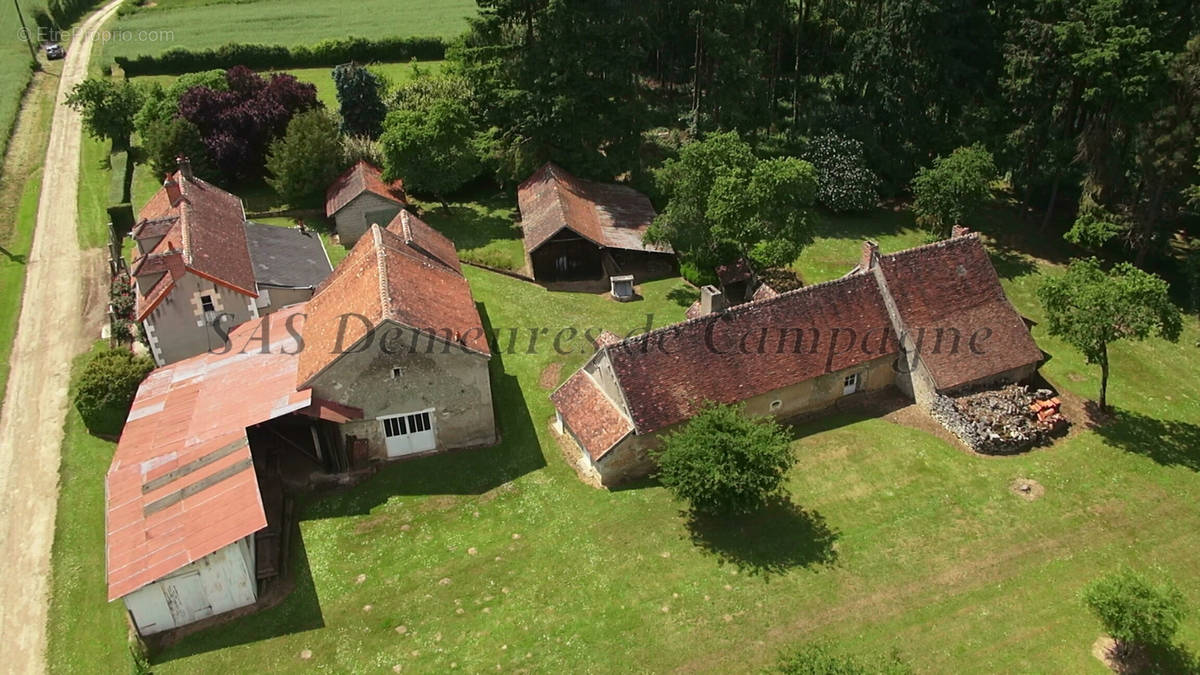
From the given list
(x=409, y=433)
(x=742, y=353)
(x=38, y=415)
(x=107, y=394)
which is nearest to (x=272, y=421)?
(x=409, y=433)

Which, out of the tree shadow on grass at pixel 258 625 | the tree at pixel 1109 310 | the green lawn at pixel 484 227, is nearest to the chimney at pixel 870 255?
the tree at pixel 1109 310

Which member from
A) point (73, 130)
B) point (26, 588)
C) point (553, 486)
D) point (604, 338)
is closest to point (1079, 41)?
point (604, 338)

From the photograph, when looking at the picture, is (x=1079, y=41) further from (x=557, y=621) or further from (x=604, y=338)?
(x=557, y=621)

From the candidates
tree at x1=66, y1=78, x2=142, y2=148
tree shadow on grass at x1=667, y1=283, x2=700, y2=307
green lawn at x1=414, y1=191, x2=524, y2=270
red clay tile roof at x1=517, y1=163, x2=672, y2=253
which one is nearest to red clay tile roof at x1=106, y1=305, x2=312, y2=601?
green lawn at x1=414, y1=191, x2=524, y2=270

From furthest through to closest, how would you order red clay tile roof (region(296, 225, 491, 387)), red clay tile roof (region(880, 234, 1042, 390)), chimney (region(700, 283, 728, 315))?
red clay tile roof (region(880, 234, 1042, 390)) → chimney (region(700, 283, 728, 315)) → red clay tile roof (region(296, 225, 491, 387))

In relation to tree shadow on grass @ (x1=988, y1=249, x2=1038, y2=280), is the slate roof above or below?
above

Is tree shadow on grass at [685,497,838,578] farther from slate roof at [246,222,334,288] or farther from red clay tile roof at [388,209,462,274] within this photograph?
slate roof at [246,222,334,288]
